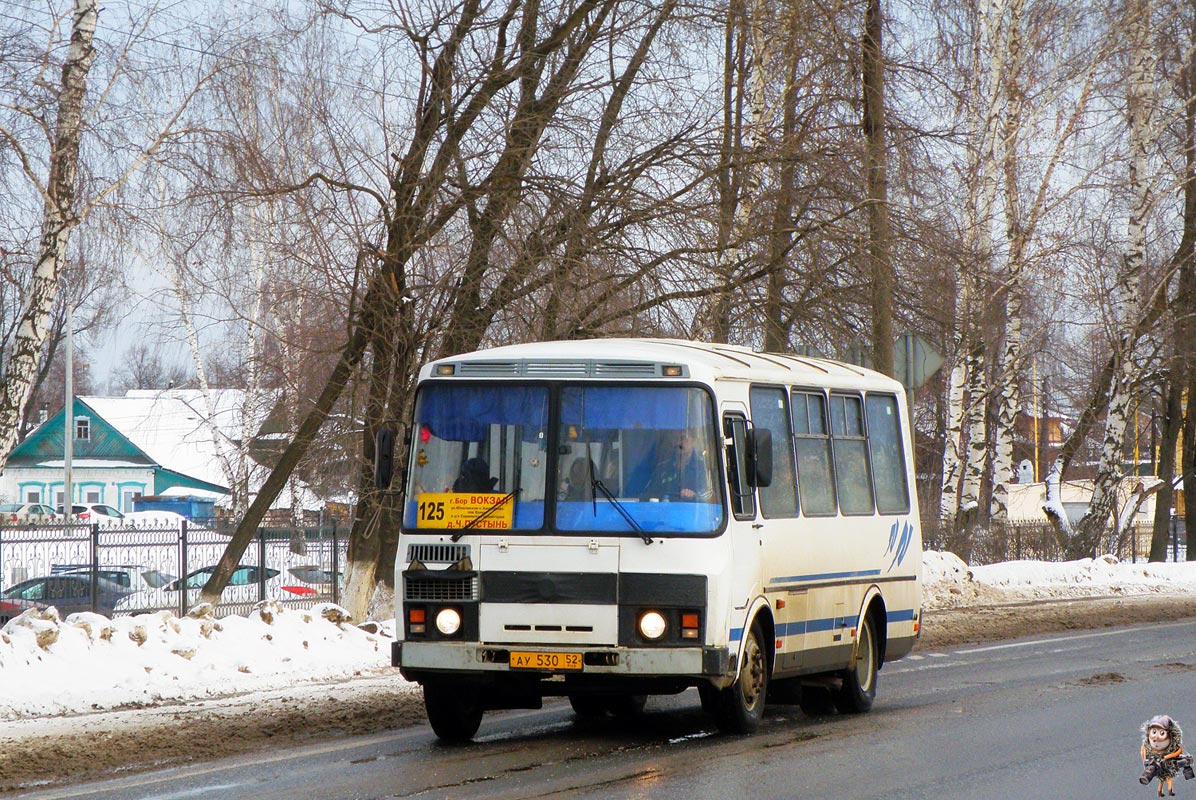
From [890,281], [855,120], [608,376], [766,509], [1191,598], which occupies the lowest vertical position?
[1191,598]

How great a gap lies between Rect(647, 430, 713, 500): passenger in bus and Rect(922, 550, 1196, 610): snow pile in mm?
15061

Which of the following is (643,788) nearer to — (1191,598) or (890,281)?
(890,281)

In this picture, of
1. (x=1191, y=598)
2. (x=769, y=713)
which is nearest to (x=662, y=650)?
(x=769, y=713)

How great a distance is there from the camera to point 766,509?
10.7 metres

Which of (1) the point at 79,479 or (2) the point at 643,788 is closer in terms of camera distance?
(2) the point at 643,788

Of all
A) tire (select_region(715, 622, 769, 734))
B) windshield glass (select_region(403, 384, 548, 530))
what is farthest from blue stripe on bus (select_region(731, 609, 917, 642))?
windshield glass (select_region(403, 384, 548, 530))

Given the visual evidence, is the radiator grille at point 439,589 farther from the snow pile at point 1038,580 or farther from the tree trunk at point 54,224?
the snow pile at point 1038,580

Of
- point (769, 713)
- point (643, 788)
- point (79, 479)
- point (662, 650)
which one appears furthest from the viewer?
point (79, 479)

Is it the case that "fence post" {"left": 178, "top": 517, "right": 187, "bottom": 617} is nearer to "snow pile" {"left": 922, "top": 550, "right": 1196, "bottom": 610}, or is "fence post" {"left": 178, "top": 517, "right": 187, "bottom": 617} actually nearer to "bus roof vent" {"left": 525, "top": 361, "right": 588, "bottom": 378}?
"bus roof vent" {"left": 525, "top": 361, "right": 588, "bottom": 378}

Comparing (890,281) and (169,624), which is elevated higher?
(890,281)

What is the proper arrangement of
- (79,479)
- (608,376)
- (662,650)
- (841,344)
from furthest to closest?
(79,479) < (841,344) < (608,376) < (662,650)

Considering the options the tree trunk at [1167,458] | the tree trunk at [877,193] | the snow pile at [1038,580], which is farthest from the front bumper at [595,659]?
the tree trunk at [1167,458]

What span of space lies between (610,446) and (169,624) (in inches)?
237

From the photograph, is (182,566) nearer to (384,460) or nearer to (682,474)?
(384,460)
